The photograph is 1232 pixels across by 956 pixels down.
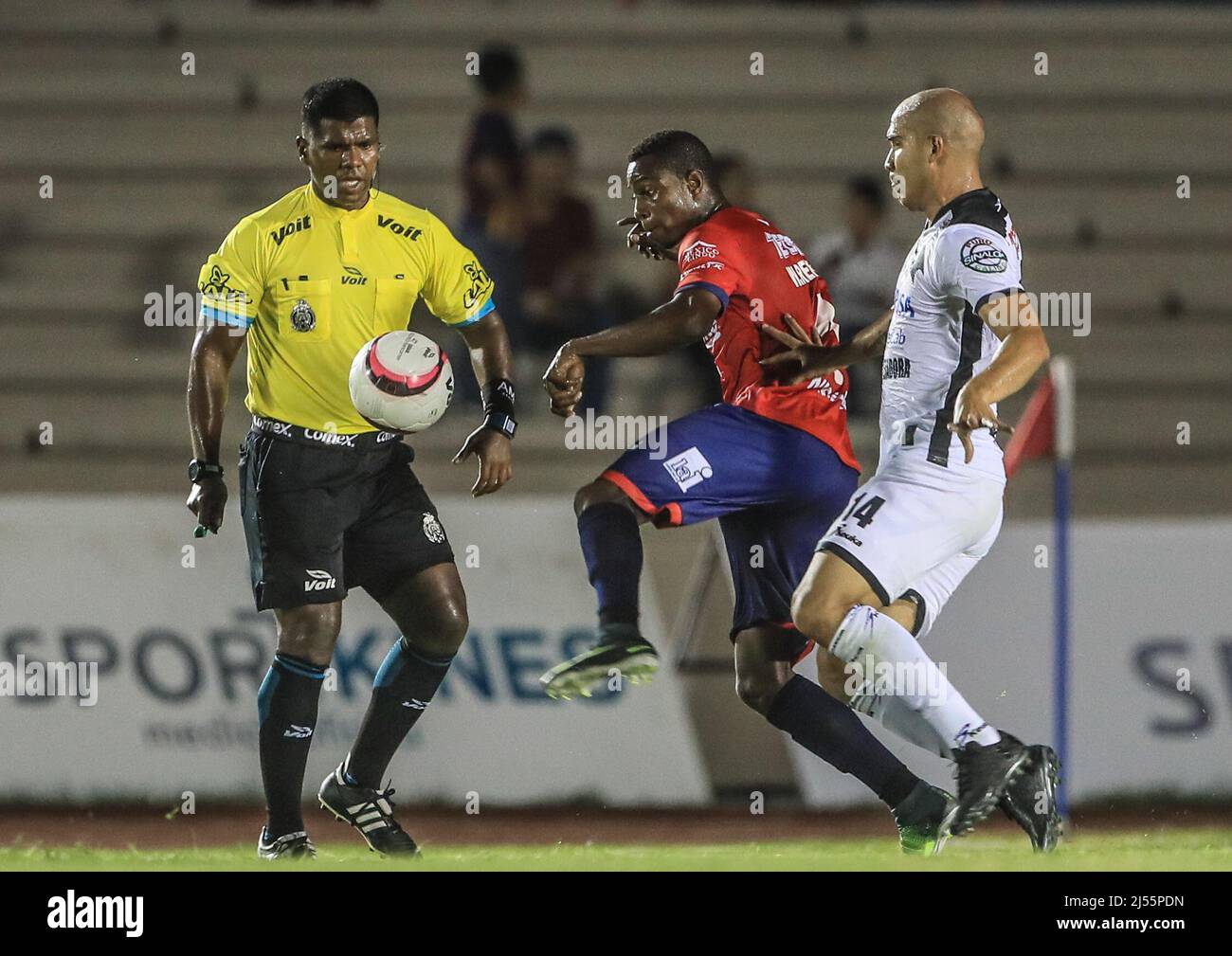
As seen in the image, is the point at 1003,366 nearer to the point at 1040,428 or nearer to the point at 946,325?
the point at 946,325

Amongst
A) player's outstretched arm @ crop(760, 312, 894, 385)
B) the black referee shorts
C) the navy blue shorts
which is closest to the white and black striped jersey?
player's outstretched arm @ crop(760, 312, 894, 385)

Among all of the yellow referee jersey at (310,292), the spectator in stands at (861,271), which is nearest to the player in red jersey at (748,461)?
the yellow referee jersey at (310,292)

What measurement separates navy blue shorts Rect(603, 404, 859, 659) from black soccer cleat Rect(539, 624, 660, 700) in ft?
1.72

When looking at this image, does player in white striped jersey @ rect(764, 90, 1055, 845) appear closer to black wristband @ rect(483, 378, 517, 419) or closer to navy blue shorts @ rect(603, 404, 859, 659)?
navy blue shorts @ rect(603, 404, 859, 659)

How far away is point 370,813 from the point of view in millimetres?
6117

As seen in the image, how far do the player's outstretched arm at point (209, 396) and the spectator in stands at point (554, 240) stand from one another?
4052mm

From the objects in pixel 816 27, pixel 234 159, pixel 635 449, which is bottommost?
pixel 635 449

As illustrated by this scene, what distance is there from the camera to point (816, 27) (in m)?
12.5

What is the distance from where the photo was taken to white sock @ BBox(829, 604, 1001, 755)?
544 centimetres
